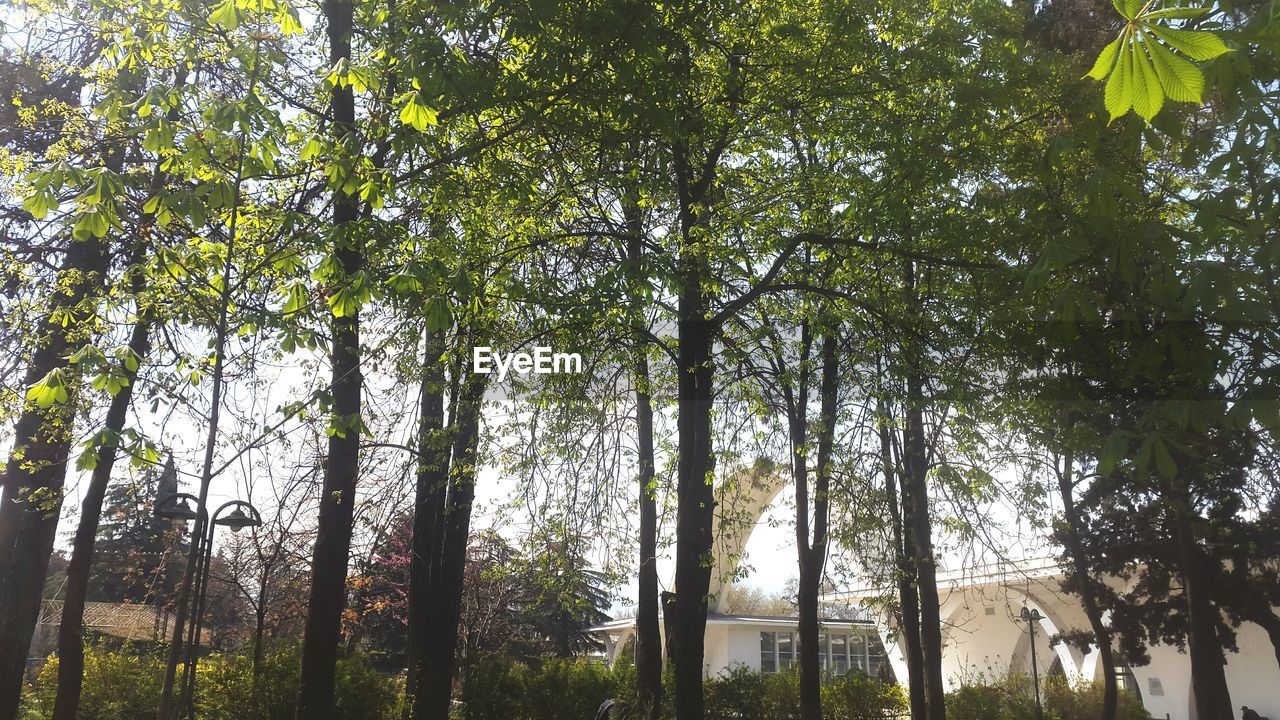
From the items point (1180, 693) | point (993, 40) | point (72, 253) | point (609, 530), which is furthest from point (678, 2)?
point (1180, 693)

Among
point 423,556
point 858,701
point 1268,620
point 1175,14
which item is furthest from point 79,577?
point 1268,620

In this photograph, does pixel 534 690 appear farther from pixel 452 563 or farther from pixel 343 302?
pixel 343 302

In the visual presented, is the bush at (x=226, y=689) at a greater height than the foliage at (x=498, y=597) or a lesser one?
lesser

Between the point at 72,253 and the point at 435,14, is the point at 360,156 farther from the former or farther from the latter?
the point at 72,253

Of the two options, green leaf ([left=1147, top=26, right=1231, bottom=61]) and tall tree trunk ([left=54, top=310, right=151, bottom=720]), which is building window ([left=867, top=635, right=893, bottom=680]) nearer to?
tall tree trunk ([left=54, top=310, right=151, bottom=720])

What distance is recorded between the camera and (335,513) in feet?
21.4

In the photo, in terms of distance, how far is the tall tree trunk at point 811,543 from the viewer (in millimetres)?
12000

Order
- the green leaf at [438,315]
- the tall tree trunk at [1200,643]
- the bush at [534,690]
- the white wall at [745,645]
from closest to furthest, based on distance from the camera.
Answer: the green leaf at [438,315] → the bush at [534,690] → the tall tree trunk at [1200,643] → the white wall at [745,645]

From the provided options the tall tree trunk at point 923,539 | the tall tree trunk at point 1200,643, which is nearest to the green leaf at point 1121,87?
the tall tree trunk at point 923,539

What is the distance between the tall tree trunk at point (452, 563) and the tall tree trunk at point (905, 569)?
4749mm

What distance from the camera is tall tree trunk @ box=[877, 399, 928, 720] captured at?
10.9 m

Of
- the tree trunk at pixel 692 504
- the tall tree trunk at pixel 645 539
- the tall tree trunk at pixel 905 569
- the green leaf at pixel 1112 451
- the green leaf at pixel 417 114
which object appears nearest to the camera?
the green leaf at pixel 1112 451

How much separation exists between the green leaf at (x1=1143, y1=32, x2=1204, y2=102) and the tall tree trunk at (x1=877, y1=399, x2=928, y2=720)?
317 inches

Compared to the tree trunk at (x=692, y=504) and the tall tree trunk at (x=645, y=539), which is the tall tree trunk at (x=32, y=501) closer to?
the tall tree trunk at (x=645, y=539)
